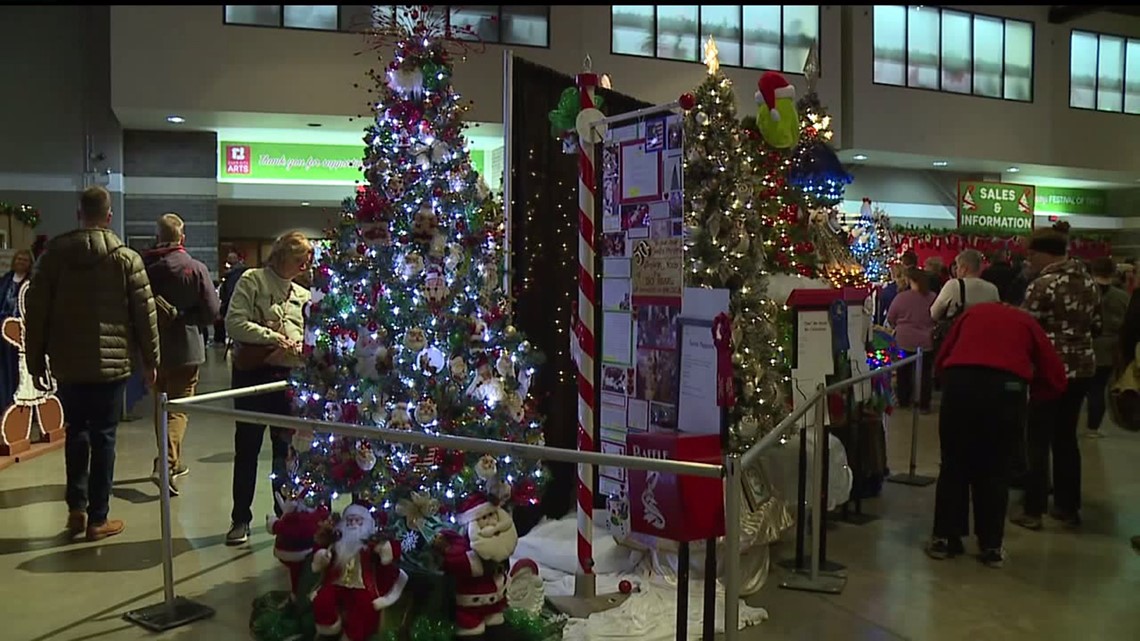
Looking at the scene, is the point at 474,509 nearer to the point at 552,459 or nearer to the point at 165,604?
the point at 552,459

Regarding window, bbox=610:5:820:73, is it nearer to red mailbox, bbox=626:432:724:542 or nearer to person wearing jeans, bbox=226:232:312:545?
person wearing jeans, bbox=226:232:312:545

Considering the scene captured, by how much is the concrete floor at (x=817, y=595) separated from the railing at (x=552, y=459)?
13 centimetres

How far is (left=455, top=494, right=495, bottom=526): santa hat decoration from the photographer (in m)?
3.43

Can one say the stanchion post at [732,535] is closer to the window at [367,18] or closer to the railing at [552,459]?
the railing at [552,459]

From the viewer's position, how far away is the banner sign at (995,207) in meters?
15.8

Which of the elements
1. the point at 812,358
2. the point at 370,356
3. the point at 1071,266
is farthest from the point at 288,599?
the point at 1071,266

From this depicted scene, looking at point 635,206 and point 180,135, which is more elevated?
point 180,135

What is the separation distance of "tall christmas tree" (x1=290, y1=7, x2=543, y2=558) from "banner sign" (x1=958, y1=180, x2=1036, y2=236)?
44.9ft

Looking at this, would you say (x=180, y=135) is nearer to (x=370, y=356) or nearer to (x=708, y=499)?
Result: (x=370, y=356)

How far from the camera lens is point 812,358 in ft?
15.8

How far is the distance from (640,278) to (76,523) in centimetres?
340

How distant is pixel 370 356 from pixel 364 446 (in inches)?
14.5

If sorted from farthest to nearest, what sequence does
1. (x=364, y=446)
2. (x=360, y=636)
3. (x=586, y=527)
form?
(x=586, y=527) < (x=364, y=446) < (x=360, y=636)

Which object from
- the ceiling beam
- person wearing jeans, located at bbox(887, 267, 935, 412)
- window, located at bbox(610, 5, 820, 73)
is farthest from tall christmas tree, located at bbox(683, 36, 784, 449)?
the ceiling beam
